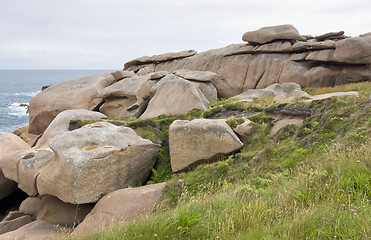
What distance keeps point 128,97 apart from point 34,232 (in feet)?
48.5

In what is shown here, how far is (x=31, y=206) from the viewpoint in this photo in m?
14.2

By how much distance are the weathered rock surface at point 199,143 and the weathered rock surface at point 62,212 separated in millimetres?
3846

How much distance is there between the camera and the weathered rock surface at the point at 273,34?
104ft

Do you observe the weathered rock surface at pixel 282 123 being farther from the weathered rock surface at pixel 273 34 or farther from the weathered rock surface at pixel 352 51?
the weathered rock surface at pixel 273 34

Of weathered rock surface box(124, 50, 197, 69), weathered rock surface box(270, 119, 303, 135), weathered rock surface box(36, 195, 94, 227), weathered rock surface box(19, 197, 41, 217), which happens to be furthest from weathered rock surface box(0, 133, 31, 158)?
weathered rock surface box(124, 50, 197, 69)

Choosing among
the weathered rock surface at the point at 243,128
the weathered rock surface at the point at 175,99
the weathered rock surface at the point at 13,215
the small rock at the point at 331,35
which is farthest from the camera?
the small rock at the point at 331,35

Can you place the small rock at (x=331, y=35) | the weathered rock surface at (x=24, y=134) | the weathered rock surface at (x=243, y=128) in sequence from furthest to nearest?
the small rock at (x=331, y=35), the weathered rock surface at (x=24, y=134), the weathered rock surface at (x=243, y=128)

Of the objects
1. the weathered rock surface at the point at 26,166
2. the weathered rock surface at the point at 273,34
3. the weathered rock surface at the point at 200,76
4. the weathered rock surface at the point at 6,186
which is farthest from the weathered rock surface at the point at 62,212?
the weathered rock surface at the point at 273,34

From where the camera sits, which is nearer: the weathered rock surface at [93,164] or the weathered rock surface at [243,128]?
the weathered rock surface at [93,164]

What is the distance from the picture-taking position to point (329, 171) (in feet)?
20.4

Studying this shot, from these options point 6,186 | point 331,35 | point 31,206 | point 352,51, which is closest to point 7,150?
point 6,186

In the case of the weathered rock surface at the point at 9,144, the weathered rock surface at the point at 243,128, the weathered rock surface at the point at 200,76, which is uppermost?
the weathered rock surface at the point at 200,76

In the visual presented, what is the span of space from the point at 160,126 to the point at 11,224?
7778 millimetres

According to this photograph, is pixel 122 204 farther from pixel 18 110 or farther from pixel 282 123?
pixel 18 110
